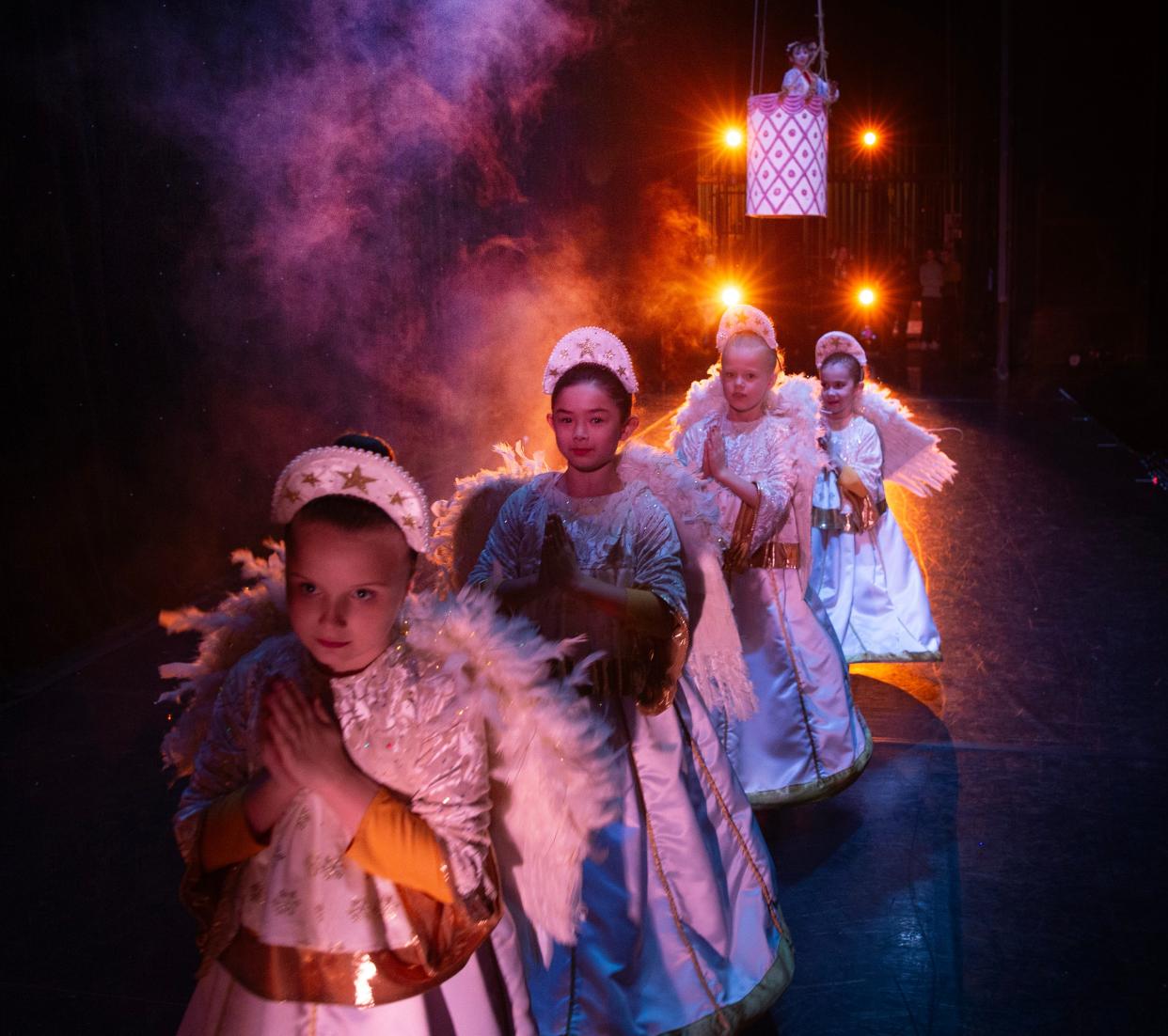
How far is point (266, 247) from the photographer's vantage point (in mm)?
6684

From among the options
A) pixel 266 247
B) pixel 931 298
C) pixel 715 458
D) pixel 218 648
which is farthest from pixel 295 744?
pixel 931 298

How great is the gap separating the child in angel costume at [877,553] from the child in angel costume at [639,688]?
243cm

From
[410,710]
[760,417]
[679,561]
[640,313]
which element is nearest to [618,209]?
[640,313]

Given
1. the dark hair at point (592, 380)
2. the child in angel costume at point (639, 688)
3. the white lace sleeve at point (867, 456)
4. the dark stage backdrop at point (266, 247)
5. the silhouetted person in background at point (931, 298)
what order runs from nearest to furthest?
the child in angel costume at point (639, 688)
the dark hair at point (592, 380)
the white lace sleeve at point (867, 456)
the dark stage backdrop at point (266, 247)
the silhouetted person in background at point (931, 298)

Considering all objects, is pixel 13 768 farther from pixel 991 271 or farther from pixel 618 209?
pixel 991 271

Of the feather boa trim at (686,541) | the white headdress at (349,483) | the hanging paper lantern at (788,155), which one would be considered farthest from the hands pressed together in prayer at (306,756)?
the hanging paper lantern at (788,155)

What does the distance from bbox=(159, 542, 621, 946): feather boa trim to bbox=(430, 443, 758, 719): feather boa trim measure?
3.18 feet

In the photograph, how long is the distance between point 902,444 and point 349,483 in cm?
402

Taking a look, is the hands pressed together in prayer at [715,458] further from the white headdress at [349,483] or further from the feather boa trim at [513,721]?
the white headdress at [349,483]

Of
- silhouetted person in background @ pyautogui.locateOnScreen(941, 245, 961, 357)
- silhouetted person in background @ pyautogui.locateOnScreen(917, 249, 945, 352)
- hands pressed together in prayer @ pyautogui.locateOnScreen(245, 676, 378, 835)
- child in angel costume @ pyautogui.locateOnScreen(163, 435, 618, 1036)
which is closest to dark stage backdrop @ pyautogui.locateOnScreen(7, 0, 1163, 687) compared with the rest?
child in angel costume @ pyautogui.locateOnScreen(163, 435, 618, 1036)

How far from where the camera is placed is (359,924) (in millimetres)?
1658

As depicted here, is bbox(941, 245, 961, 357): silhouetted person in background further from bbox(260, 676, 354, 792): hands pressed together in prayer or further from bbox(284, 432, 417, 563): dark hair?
bbox(260, 676, 354, 792): hands pressed together in prayer

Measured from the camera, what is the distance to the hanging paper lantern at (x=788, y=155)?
25.2 ft

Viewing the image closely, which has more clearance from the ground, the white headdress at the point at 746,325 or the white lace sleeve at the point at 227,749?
the white headdress at the point at 746,325
